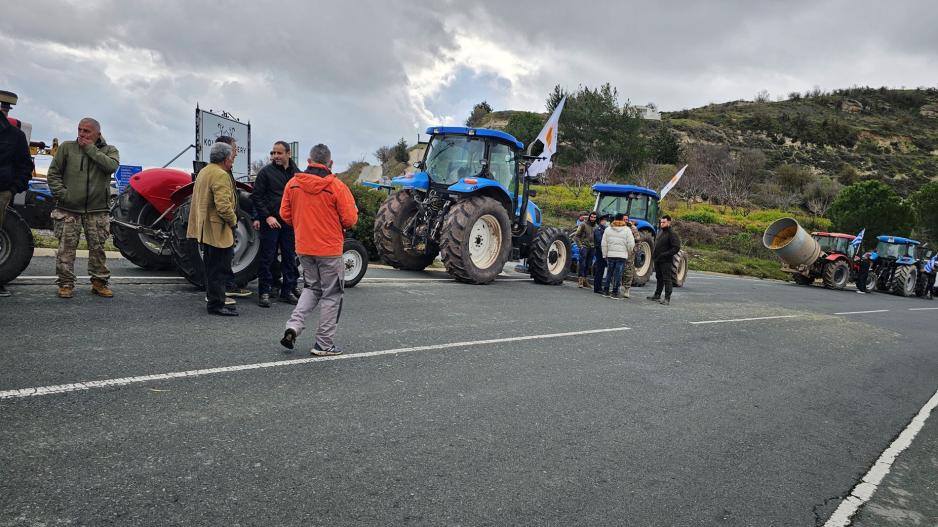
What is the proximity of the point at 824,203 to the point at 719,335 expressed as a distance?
46495 mm

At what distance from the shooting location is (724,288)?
54.7ft

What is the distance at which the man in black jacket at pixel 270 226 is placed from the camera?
6.84m

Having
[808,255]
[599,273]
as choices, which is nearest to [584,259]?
[599,273]

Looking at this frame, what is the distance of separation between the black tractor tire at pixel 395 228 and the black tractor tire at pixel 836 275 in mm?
16273

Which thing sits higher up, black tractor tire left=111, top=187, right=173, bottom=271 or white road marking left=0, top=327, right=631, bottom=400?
black tractor tire left=111, top=187, right=173, bottom=271

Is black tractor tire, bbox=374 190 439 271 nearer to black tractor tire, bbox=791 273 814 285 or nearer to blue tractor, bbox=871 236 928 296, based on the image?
black tractor tire, bbox=791 273 814 285

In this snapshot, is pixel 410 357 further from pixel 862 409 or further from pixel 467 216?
pixel 467 216

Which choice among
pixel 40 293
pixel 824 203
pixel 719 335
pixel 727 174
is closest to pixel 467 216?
pixel 719 335

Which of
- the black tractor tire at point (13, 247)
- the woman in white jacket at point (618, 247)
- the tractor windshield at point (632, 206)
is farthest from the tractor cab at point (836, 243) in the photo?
the black tractor tire at point (13, 247)

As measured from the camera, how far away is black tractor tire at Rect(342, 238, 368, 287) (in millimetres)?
8531

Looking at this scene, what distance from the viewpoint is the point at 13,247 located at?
602cm

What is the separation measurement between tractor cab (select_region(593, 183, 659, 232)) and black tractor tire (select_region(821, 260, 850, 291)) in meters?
9.81

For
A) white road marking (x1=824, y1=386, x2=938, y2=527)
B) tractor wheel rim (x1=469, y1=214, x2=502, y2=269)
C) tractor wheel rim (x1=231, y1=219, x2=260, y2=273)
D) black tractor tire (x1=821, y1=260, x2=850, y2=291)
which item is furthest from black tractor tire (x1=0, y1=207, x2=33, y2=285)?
black tractor tire (x1=821, y1=260, x2=850, y2=291)

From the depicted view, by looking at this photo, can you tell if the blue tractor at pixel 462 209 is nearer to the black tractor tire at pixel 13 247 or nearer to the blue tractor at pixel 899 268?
the black tractor tire at pixel 13 247
